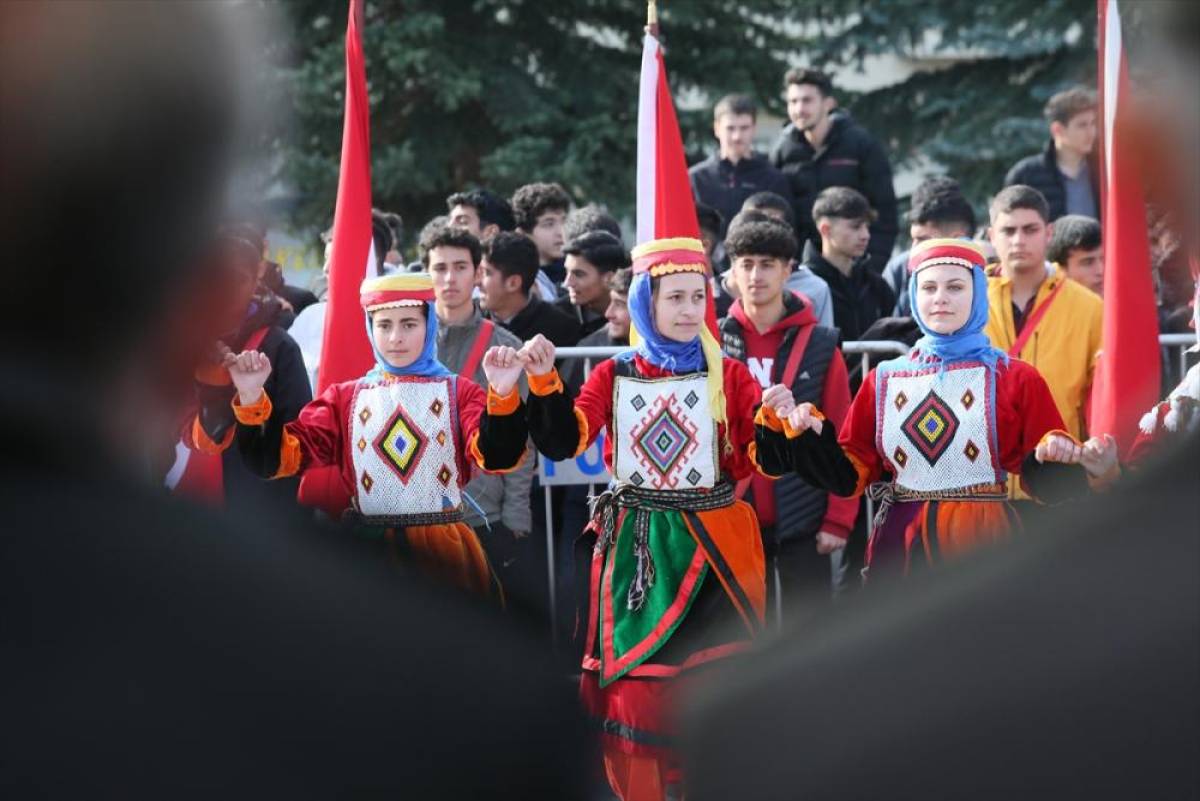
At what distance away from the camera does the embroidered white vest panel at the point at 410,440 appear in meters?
4.35

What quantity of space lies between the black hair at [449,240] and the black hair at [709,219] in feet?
5.08

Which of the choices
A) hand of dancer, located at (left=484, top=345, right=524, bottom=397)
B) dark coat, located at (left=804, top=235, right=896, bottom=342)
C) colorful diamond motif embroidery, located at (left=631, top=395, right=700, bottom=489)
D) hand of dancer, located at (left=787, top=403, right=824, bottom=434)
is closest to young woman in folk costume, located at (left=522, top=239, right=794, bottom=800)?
colorful diamond motif embroidery, located at (left=631, top=395, right=700, bottom=489)

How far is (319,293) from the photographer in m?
6.92

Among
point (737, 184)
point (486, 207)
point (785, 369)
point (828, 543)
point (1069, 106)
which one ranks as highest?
point (1069, 106)

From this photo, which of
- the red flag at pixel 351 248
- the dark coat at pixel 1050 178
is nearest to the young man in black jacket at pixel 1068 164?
the dark coat at pixel 1050 178

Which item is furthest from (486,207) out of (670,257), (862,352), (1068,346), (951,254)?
(951,254)

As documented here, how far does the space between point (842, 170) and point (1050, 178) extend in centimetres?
102

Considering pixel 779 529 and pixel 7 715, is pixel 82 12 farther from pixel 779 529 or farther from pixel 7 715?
pixel 779 529

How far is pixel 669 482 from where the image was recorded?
171 inches

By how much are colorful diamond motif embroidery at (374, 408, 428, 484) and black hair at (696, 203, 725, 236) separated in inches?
118

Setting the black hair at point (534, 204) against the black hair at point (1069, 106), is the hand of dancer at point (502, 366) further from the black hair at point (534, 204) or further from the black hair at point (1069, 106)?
the black hair at point (1069, 106)

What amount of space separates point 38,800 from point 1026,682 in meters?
0.43

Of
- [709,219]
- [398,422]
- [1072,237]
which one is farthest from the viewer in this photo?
[709,219]

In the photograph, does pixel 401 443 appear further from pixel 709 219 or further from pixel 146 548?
pixel 146 548
